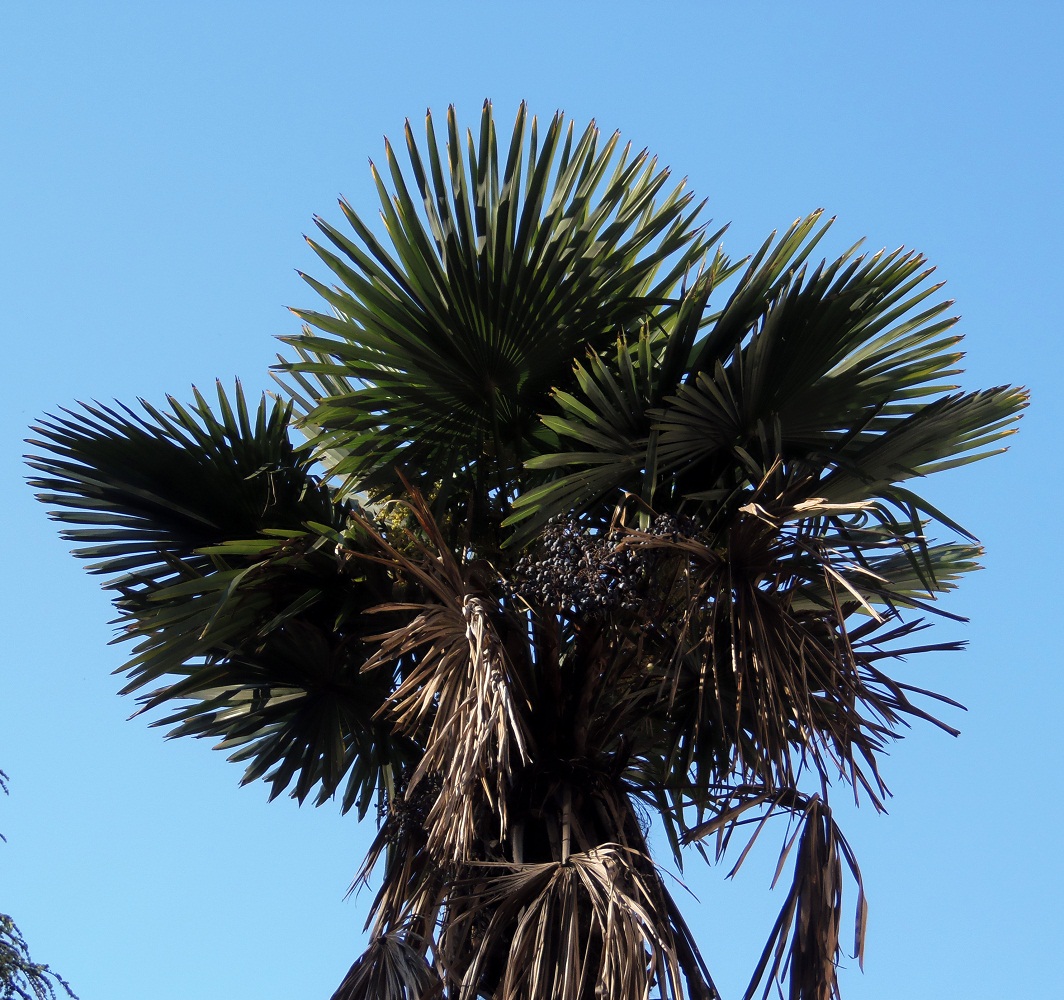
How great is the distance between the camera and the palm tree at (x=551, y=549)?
462 centimetres

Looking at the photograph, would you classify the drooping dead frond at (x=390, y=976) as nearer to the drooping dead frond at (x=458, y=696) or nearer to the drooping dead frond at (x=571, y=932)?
the drooping dead frond at (x=571, y=932)

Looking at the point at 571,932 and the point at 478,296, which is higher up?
the point at 478,296

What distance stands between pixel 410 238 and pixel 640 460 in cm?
114

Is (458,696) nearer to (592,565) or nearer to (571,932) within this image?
(592,565)

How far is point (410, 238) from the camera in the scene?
4961mm

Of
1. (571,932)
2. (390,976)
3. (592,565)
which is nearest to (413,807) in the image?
(390,976)

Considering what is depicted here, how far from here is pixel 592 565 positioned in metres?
4.70

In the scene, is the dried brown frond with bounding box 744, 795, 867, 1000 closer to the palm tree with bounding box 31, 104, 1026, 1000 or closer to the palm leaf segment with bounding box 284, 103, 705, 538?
the palm tree with bounding box 31, 104, 1026, 1000

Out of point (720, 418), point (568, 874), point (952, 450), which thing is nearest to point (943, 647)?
point (952, 450)

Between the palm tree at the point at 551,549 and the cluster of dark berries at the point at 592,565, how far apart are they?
0.01m

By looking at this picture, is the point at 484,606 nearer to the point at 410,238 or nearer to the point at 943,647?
the point at 410,238

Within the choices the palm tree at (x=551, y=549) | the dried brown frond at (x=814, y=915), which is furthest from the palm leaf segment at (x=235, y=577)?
the dried brown frond at (x=814, y=915)

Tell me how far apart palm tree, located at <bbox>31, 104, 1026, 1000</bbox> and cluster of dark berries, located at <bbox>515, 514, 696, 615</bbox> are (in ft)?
0.04

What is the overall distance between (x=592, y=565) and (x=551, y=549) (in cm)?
15
